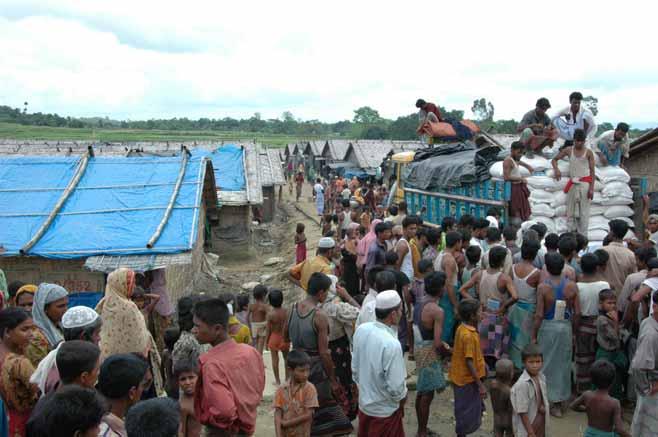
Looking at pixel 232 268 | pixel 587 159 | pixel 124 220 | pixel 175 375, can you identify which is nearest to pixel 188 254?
pixel 124 220

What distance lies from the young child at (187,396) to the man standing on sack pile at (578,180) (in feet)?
20.3

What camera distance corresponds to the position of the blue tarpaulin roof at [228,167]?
17953 millimetres

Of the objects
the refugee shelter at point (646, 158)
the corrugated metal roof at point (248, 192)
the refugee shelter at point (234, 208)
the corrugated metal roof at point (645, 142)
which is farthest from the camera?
the refugee shelter at point (234, 208)

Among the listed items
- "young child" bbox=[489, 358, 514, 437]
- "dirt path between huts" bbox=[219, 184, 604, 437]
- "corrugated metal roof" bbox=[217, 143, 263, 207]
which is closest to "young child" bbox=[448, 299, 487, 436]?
"young child" bbox=[489, 358, 514, 437]

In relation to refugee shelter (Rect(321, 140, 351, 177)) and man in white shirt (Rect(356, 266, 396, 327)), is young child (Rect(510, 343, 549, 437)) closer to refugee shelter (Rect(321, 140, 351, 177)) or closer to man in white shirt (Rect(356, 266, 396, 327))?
man in white shirt (Rect(356, 266, 396, 327))

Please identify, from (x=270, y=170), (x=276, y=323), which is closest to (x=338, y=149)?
(x=270, y=170)

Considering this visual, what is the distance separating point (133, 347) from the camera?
4352 mm

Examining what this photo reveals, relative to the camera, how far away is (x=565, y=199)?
814 cm

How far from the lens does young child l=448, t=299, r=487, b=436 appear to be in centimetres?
459

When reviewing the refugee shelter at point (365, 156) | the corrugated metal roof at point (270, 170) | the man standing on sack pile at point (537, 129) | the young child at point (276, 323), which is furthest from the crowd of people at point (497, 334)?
the refugee shelter at point (365, 156)

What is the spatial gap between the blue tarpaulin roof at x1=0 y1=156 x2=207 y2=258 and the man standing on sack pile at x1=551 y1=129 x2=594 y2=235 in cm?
553

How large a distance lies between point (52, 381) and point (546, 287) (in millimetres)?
4003

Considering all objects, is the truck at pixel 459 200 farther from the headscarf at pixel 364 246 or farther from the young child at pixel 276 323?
the young child at pixel 276 323

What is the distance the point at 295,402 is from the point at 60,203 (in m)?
7.20
